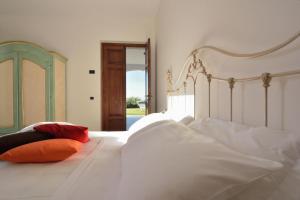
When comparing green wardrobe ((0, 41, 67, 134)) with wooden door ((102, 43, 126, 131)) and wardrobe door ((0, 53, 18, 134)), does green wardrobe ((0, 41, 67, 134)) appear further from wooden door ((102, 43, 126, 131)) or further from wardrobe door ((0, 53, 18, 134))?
wooden door ((102, 43, 126, 131))

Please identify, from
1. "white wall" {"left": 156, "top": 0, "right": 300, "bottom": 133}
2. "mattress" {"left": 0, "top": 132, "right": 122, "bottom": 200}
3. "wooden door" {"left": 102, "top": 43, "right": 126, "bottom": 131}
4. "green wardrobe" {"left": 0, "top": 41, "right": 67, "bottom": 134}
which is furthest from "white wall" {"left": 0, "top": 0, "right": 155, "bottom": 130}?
"mattress" {"left": 0, "top": 132, "right": 122, "bottom": 200}

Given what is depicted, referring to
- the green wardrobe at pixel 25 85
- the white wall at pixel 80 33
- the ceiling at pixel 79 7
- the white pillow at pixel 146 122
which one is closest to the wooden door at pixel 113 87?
the white wall at pixel 80 33

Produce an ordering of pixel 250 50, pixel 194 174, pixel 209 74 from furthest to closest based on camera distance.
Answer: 1. pixel 209 74
2. pixel 250 50
3. pixel 194 174

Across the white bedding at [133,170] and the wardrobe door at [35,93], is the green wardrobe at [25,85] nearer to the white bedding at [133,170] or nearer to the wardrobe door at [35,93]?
the wardrobe door at [35,93]

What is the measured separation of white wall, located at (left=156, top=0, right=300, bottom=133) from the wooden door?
8.79 feet

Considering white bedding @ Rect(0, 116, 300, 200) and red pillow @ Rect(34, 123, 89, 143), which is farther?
red pillow @ Rect(34, 123, 89, 143)

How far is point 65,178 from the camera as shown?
1.02 metres

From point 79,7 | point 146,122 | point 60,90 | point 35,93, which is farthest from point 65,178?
point 79,7

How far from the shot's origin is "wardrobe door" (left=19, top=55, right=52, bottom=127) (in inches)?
135

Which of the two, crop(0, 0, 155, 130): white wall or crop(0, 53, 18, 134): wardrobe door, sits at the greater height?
crop(0, 0, 155, 130): white wall

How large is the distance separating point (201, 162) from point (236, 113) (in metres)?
0.57

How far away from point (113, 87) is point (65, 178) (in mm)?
3321

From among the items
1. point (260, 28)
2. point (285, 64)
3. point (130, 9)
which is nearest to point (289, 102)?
point (285, 64)

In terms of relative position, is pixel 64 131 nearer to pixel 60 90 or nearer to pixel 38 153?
pixel 38 153
